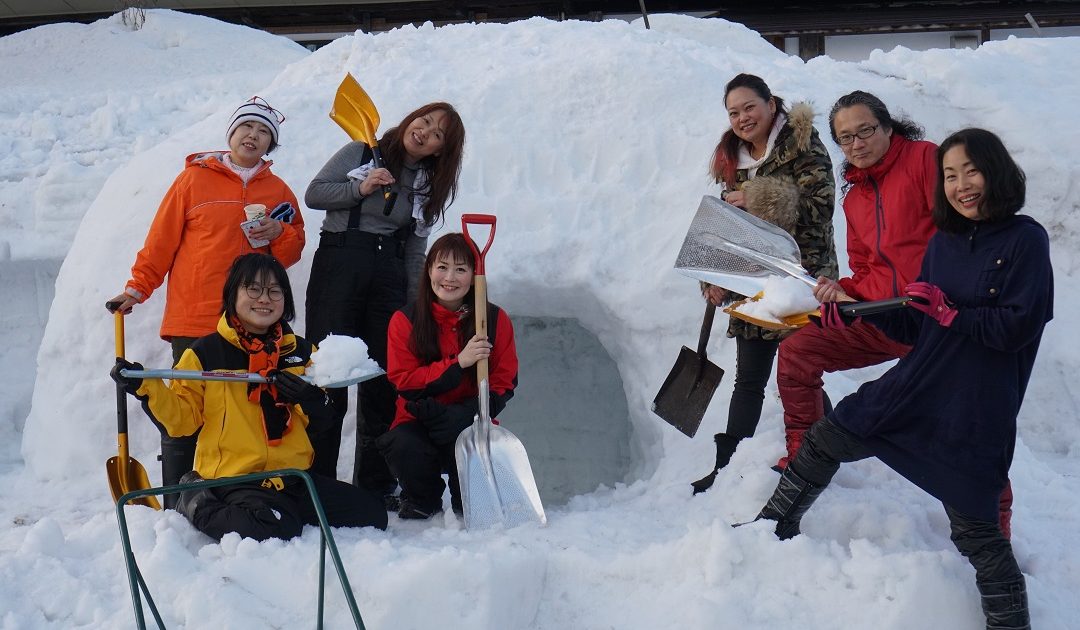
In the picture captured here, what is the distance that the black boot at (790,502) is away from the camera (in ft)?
8.22

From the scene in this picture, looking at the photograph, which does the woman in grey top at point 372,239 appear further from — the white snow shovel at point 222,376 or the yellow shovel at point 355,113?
the white snow shovel at point 222,376

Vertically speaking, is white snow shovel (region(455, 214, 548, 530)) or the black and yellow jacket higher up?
the black and yellow jacket

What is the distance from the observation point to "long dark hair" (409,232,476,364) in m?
3.07

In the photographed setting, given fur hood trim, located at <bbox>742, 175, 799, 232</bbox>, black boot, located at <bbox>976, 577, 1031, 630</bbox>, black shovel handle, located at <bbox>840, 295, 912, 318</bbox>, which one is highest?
fur hood trim, located at <bbox>742, 175, 799, 232</bbox>

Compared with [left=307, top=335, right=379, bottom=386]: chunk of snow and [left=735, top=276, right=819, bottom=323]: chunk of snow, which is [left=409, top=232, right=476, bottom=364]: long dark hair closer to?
[left=307, top=335, right=379, bottom=386]: chunk of snow

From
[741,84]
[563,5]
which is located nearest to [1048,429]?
[741,84]

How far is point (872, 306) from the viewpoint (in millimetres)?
2285

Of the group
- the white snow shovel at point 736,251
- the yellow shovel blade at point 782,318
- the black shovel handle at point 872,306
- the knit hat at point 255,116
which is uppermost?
the knit hat at point 255,116

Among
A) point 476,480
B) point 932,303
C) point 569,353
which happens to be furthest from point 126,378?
point 569,353

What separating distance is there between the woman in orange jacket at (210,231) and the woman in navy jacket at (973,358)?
1954 mm

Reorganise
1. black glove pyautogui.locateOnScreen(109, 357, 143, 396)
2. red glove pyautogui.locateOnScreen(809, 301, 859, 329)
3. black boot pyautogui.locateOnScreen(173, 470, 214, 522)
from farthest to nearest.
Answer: black boot pyautogui.locateOnScreen(173, 470, 214, 522)
black glove pyautogui.locateOnScreen(109, 357, 143, 396)
red glove pyautogui.locateOnScreen(809, 301, 859, 329)

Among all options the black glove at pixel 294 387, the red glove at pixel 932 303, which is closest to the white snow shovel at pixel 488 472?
the black glove at pixel 294 387

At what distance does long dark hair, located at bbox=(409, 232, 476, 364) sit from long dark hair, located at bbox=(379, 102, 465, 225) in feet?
0.85

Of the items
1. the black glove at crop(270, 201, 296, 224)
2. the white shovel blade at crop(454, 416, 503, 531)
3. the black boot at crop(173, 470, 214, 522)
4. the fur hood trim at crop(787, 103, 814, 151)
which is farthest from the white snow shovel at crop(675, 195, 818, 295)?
the black boot at crop(173, 470, 214, 522)
